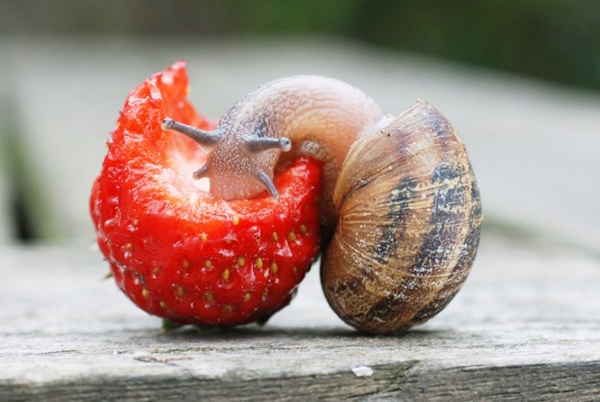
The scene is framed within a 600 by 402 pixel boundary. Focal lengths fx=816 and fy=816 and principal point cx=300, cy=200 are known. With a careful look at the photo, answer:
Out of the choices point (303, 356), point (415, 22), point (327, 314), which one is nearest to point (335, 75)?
point (415, 22)

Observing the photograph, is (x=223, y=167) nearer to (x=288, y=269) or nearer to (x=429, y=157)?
(x=288, y=269)

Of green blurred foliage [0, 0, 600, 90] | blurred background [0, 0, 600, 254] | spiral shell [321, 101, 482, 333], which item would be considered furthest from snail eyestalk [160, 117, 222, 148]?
green blurred foliage [0, 0, 600, 90]

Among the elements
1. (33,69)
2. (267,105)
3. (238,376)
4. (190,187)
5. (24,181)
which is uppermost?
(33,69)

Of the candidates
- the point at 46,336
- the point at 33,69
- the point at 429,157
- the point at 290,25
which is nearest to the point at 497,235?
the point at 429,157

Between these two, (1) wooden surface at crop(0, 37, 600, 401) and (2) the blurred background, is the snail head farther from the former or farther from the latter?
(2) the blurred background

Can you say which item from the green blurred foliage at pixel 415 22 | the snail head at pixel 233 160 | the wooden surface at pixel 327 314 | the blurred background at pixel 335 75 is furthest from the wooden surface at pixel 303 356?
the green blurred foliage at pixel 415 22
